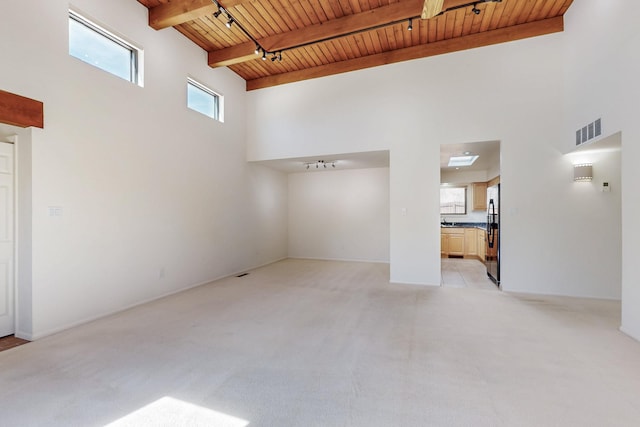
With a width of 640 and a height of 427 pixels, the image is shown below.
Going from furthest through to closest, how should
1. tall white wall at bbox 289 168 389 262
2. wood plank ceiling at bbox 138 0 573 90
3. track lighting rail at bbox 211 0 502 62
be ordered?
1. tall white wall at bbox 289 168 389 262
2. wood plank ceiling at bbox 138 0 573 90
3. track lighting rail at bbox 211 0 502 62

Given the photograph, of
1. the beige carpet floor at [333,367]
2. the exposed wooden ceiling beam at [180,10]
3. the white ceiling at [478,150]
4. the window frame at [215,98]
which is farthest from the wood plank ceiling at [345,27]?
the beige carpet floor at [333,367]

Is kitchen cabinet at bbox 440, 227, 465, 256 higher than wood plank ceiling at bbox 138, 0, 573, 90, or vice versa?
wood plank ceiling at bbox 138, 0, 573, 90

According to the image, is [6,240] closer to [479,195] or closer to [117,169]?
[117,169]

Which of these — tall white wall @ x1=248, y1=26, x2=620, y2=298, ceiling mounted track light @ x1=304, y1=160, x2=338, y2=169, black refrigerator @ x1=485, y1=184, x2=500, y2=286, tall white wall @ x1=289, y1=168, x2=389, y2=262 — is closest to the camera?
tall white wall @ x1=248, y1=26, x2=620, y2=298

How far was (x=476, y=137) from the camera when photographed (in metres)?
4.65

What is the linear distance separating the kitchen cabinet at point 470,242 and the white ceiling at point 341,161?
290cm

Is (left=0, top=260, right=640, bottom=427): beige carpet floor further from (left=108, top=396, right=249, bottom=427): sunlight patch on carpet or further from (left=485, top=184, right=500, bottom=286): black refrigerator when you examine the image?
(left=485, top=184, right=500, bottom=286): black refrigerator

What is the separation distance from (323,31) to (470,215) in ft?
20.6

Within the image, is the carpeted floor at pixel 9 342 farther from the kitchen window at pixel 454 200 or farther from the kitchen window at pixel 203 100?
the kitchen window at pixel 454 200

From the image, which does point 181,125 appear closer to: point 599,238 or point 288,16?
point 288,16

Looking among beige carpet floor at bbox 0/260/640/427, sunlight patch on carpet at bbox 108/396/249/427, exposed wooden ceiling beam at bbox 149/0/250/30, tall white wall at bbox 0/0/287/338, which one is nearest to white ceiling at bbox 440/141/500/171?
beige carpet floor at bbox 0/260/640/427

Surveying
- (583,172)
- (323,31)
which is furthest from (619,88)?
(323,31)

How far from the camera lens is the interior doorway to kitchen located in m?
4.98

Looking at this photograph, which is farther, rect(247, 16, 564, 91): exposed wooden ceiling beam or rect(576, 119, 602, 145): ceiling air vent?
rect(247, 16, 564, 91): exposed wooden ceiling beam
